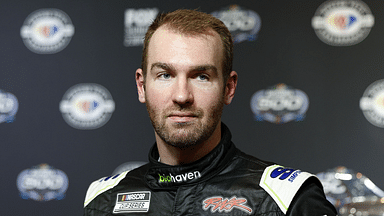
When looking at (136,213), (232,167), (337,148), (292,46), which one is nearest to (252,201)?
(232,167)

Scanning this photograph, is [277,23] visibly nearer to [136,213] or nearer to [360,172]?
[360,172]

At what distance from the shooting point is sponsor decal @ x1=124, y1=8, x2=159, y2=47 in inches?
86.3

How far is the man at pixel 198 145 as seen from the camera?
89cm

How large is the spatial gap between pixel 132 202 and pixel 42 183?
4.53ft

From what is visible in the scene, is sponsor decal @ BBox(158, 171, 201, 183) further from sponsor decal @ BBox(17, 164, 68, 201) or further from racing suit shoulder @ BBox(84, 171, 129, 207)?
sponsor decal @ BBox(17, 164, 68, 201)

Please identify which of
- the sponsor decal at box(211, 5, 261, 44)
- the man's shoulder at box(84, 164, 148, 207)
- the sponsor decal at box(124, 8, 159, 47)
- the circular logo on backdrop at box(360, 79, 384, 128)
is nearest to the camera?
the man's shoulder at box(84, 164, 148, 207)

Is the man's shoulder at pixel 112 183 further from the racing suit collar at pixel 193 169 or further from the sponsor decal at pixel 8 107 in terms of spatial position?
the sponsor decal at pixel 8 107

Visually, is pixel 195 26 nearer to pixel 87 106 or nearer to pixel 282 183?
pixel 282 183

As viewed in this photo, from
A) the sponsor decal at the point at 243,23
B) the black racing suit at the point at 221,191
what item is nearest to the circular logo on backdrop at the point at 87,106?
the sponsor decal at the point at 243,23

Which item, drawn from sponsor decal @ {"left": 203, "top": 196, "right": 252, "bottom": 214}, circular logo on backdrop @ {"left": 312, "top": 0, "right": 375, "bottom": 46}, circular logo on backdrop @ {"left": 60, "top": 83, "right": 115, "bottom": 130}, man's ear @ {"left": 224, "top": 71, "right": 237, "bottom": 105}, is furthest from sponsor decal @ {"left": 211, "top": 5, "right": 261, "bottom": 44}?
sponsor decal @ {"left": 203, "top": 196, "right": 252, "bottom": 214}

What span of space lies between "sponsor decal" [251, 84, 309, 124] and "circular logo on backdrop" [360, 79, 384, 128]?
28 centimetres

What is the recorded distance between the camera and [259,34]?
2.08 metres

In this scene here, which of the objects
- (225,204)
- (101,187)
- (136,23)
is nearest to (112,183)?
(101,187)

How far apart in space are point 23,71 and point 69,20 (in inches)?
16.0
